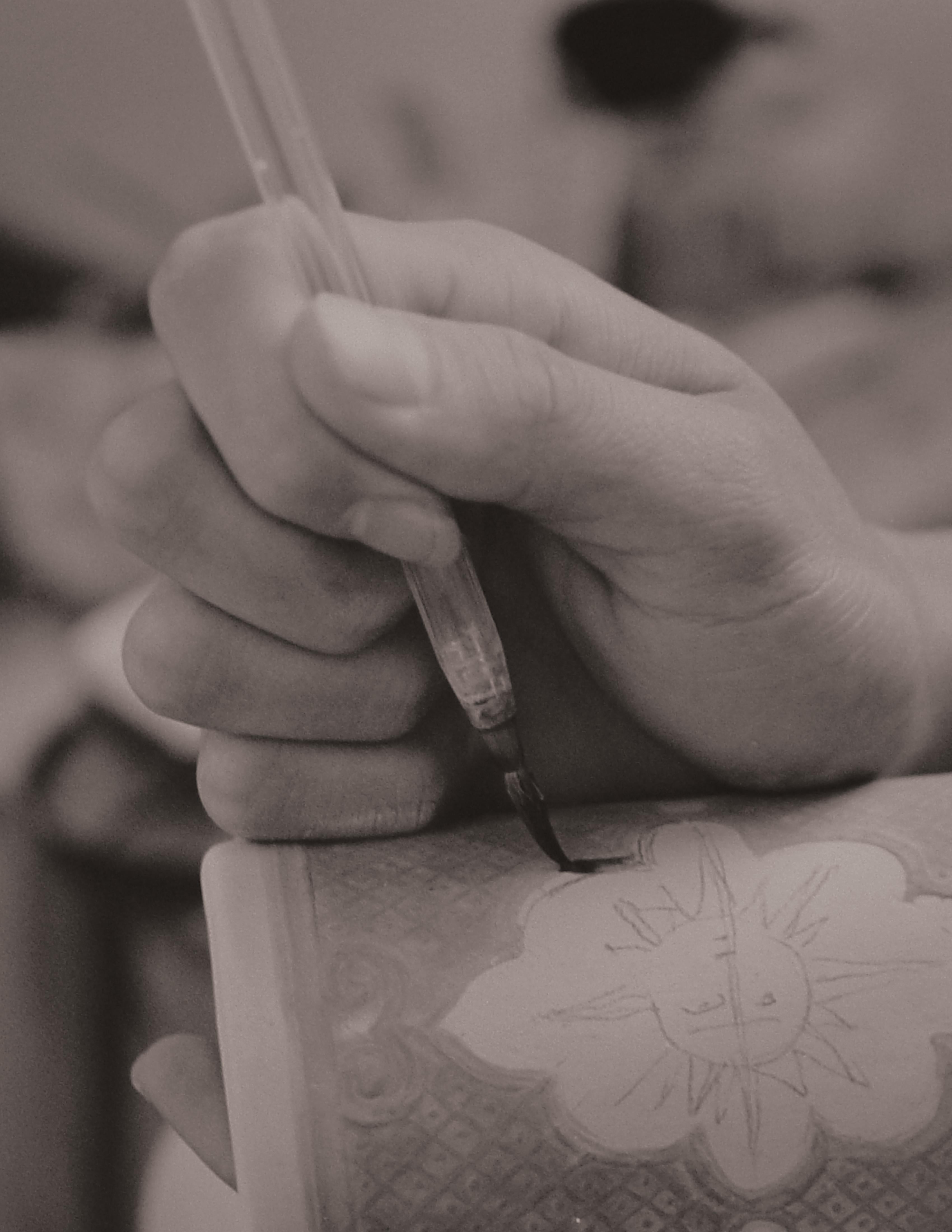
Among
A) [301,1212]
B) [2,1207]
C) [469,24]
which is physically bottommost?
[2,1207]

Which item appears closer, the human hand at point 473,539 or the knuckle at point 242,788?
the human hand at point 473,539

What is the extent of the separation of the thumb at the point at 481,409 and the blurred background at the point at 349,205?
348mm

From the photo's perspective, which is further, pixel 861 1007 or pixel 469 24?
pixel 469 24

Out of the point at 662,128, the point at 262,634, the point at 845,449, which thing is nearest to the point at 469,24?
the point at 662,128

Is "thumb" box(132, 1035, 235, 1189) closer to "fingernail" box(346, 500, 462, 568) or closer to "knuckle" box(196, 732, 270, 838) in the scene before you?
"knuckle" box(196, 732, 270, 838)

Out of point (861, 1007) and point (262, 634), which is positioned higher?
point (262, 634)

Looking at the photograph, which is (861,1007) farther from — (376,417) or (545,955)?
(376,417)

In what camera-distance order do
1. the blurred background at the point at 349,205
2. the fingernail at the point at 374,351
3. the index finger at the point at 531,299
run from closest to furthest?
the fingernail at the point at 374,351 → the index finger at the point at 531,299 → the blurred background at the point at 349,205

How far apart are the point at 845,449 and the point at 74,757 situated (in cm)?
52

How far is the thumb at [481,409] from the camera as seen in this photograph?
0.42 meters

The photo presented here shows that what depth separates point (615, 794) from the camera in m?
0.69

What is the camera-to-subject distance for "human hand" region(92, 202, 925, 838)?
1.49 ft

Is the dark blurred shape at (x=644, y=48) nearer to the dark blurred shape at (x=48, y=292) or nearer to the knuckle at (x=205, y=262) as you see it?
the dark blurred shape at (x=48, y=292)

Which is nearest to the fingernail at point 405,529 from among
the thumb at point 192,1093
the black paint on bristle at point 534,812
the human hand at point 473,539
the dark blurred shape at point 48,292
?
the human hand at point 473,539
